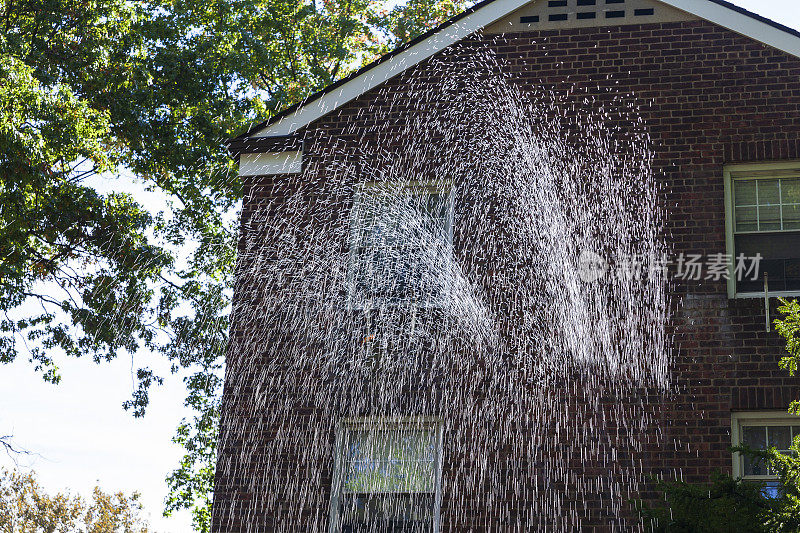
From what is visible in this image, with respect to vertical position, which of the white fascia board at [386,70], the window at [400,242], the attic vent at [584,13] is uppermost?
the attic vent at [584,13]

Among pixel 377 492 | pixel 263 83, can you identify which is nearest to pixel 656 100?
pixel 377 492

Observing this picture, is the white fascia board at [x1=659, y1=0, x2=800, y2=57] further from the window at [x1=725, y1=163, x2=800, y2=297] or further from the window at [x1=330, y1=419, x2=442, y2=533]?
the window at [x1=330, y1=419, x2=442, y2=533]

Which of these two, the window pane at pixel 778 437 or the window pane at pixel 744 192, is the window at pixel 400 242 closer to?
the window pane at pixel 744 192

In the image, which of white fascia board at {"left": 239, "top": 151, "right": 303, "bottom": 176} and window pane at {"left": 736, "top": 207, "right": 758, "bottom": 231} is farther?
white fascia board at {"left": 239, "top": 151, "right": 303, "bottom": 176}

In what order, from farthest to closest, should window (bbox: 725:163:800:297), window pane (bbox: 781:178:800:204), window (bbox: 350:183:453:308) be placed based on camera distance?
window (bbox: 350:183:453:308) < window pane (bbox: 781:178:800:204) < window (bbox: 725:163:800:297)

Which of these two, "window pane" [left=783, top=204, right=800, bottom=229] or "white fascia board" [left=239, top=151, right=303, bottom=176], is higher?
"white fascia board" [left=239, top=151, right=303, bottom=176]

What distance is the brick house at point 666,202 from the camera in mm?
10578

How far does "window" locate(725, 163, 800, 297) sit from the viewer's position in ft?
36.7

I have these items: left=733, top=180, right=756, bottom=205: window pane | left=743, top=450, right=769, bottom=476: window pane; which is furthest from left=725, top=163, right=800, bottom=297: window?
left=743, top=450, right=769, bottom=476: window pane

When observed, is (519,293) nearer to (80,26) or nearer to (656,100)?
(656,100)

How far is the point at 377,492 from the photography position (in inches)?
432

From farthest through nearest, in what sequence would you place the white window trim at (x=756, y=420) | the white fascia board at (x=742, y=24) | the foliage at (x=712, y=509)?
the white fascia board at (x=742, y=24) < the white window trim at (x=756, y=420) < the foliage at (x=712, y=509)

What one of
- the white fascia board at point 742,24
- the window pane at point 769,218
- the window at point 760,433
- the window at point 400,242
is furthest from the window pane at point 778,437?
the white fascia board at point 742,24

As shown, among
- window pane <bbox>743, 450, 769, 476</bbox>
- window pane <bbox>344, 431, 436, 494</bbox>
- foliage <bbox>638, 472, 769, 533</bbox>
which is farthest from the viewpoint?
window pane <bbox>344, 431, 436, 494</bbox>
